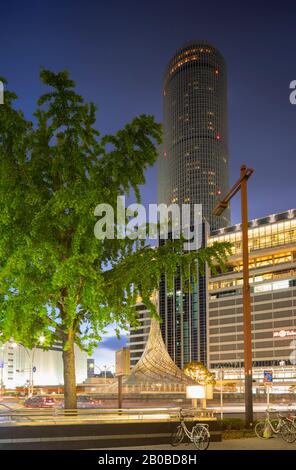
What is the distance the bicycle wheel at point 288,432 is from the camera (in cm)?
2028

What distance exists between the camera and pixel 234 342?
164m

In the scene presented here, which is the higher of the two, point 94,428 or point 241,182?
point 241,182

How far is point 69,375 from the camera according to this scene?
2138 centimetres

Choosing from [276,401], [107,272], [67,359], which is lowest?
[276,401]

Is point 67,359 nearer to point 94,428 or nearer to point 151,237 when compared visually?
Result: point 94,428

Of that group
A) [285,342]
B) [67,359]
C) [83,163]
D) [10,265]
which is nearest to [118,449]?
[67,359]

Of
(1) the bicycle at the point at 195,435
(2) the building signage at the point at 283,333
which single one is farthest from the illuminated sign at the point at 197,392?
(2) the building signage at the point at 283,333

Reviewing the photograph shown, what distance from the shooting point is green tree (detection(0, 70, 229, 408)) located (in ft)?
63.0

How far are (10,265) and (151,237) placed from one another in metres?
5.53

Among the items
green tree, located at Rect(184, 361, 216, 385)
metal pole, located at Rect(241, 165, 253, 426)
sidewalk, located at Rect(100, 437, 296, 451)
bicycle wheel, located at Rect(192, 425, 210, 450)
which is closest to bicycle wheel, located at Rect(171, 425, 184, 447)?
sidewalk, located at Rect(100, 437, 296, 451)

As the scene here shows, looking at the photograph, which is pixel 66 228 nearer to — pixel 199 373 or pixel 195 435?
pixel 195 435

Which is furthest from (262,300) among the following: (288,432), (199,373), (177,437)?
(177,437)

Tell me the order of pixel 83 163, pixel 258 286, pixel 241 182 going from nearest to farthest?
pixel 83 163 < pixel 241 182 < pixel 258 286

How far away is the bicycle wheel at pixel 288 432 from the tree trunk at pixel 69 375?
7.44 meters
